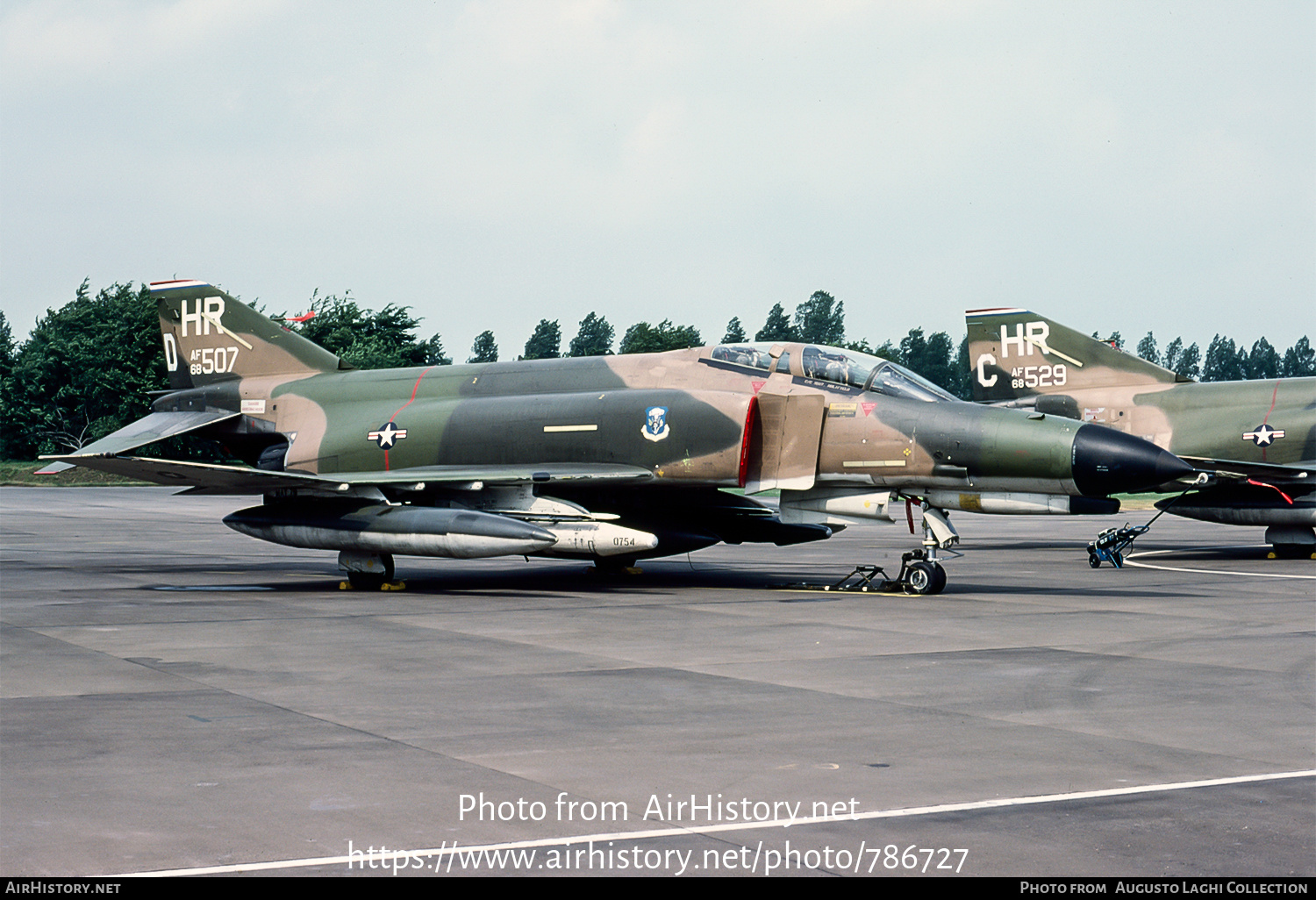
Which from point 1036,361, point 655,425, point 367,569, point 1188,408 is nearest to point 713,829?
point 655,425

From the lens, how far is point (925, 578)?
15.6m

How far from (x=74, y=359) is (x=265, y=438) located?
53.8 meters

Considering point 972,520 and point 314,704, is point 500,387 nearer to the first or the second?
point 314,704

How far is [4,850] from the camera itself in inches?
200

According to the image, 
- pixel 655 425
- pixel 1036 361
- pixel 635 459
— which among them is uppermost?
pixel 1036 361

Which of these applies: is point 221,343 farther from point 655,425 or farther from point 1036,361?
point 1036,361

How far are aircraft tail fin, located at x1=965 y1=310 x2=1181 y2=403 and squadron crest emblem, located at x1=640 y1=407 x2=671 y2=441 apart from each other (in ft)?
35.1

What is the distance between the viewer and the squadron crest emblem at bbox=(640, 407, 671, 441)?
53.1 feet

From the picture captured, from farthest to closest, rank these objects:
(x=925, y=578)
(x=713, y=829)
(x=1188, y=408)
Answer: (x=1188, y=408) < (x=925, y=578) < (x=713, y=829)

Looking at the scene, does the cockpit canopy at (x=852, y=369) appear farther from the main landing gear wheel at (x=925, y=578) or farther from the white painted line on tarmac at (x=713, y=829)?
the white painted line on tarmac at (x=713, y=829)

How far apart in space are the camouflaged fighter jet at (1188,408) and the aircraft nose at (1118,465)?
21.5 ft

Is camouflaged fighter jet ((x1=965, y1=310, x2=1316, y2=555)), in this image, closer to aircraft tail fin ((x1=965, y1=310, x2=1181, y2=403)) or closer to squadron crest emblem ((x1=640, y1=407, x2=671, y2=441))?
aircraft tail fin ((x1=965, y1=310, x2=1181, y2=403))

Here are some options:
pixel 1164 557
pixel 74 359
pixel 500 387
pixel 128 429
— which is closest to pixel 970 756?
pixel 500 387

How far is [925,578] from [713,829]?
34.6ft
